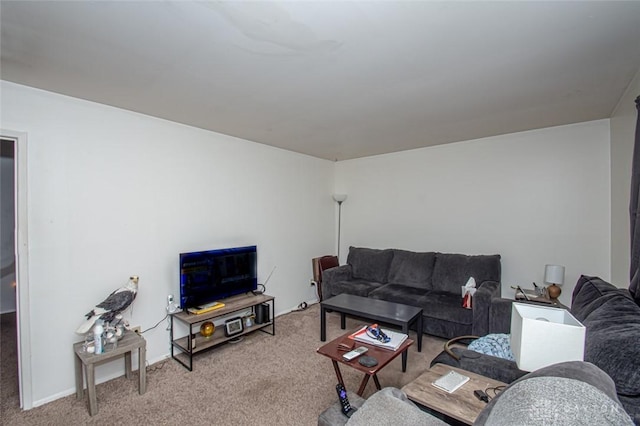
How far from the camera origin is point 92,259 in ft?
8.31

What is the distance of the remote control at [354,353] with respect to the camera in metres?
2.09

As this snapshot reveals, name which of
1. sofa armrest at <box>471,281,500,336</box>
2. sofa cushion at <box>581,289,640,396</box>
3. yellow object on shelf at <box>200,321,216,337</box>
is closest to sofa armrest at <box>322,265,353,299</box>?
yellow object on shelf at <box>200,321,216,337</box>

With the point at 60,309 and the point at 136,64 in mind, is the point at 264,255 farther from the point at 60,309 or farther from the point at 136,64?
the point at 136,64

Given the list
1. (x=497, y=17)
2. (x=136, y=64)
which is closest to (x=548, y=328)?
(x=497, y=17)

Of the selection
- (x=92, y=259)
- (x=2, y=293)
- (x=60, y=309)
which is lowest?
(x=2, y=293)

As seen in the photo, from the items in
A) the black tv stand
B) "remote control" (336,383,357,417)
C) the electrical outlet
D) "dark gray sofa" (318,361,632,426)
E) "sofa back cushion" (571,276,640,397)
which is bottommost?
the black tv stand

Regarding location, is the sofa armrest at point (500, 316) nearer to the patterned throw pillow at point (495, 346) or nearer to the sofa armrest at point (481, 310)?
the sofa armrest at point (481, 310)

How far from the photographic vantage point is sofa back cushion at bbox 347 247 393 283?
4.28 m

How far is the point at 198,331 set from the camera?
316 centimetres

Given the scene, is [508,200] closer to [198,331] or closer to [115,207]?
[198,331]

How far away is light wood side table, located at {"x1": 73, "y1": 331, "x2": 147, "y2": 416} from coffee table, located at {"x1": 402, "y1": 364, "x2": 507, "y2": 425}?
81.0 inches

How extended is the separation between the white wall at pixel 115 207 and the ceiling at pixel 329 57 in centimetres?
25

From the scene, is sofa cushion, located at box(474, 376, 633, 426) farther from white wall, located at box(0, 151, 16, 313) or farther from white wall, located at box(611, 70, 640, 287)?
white wall, located at box(0, 151, 16, 313)

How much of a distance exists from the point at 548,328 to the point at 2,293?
624cm
